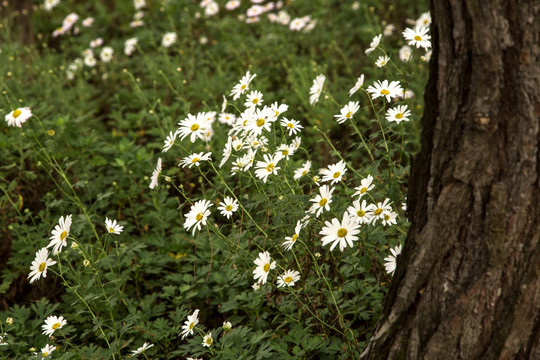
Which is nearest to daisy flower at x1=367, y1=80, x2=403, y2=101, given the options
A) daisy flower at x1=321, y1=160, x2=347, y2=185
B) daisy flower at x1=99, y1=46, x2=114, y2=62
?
daisy flower at x1=321, y1=160, x2=347, y2=185

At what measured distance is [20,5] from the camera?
6.50 m

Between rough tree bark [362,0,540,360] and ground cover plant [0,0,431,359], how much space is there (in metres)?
0.38

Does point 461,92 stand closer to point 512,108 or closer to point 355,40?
point 512,108

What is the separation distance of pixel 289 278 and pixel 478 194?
0.82m

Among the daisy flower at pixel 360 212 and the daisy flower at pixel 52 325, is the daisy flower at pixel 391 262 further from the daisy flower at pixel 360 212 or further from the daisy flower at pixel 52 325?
the daisy flower at pixel 52 325

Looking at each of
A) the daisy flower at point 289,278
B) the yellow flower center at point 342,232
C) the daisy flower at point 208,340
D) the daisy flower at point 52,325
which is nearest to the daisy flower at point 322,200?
the yellow flower center at point 342,232

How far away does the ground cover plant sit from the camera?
7.43 ft

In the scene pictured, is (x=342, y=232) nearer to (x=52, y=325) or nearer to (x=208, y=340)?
(x=208, y=340)

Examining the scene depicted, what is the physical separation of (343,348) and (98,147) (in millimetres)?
2254

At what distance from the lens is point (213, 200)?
11.2 ft

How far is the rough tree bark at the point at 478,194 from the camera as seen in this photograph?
4.91 ft

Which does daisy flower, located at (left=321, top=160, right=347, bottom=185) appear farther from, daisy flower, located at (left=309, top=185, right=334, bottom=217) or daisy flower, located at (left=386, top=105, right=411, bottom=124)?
daisy flower, located at (left=386, top=105, right=411, bottom=124)

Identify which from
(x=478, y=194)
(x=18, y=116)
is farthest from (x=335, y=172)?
(x=18, y=116)

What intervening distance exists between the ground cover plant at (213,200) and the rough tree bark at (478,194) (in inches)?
15.1
